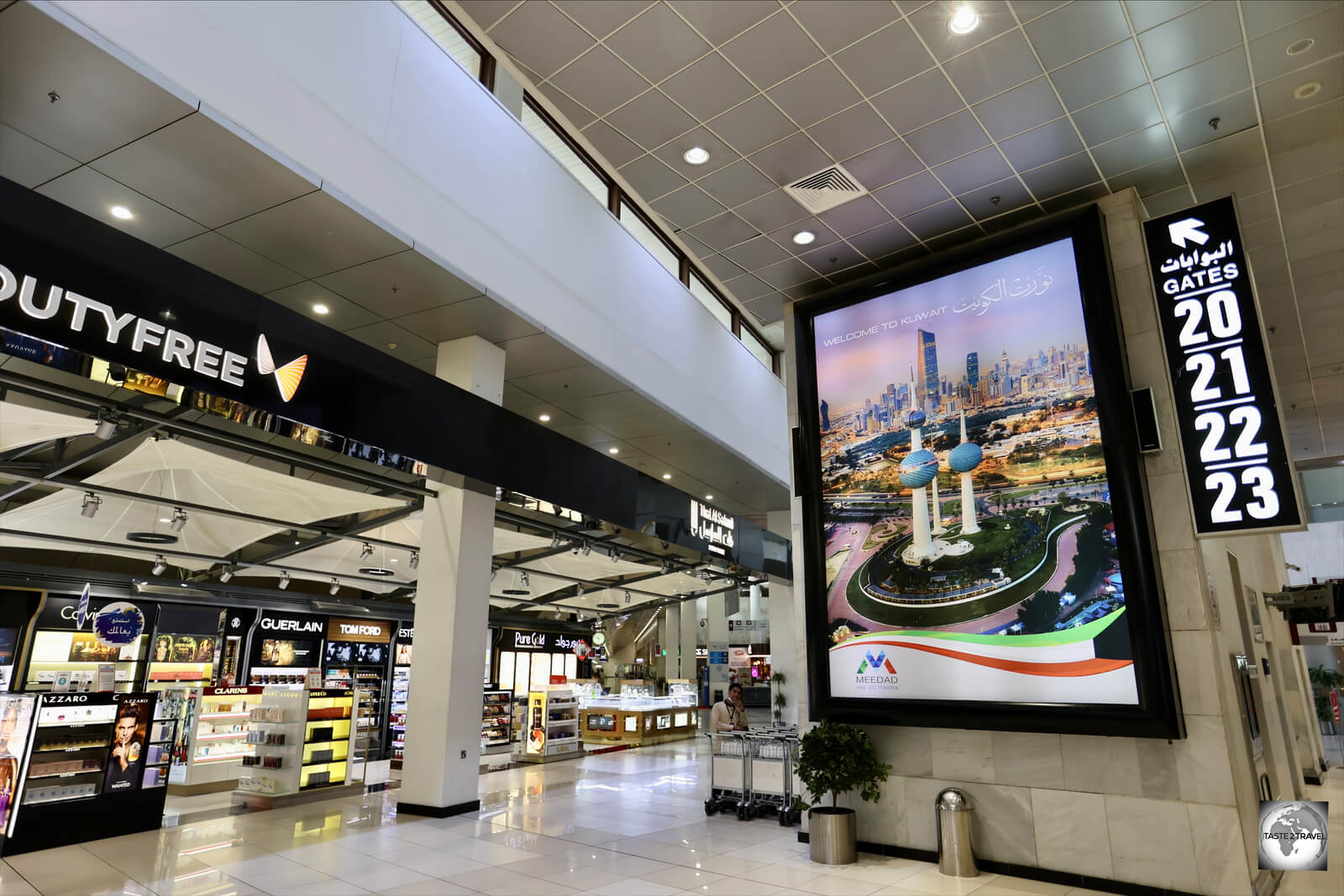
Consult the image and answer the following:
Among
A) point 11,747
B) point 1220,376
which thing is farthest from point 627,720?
point 1220,376

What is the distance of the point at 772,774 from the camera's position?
7641mm

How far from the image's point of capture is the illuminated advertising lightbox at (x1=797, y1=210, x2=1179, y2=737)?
519 centimetres

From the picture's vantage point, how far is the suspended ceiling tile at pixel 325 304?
670 centimetres

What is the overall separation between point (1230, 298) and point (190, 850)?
881 centimetres

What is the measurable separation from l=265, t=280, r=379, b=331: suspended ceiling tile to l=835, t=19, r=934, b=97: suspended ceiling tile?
471cm

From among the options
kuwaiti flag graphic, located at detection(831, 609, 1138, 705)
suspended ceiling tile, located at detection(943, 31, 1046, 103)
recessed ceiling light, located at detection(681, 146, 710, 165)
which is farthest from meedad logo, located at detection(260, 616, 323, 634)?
suspended ceiling tile, located at detection(943, 31, 1046, 103)

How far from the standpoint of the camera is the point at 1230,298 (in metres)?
5.23

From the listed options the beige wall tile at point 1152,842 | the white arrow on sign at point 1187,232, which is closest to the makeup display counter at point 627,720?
the beige wall tile at point 1152,842

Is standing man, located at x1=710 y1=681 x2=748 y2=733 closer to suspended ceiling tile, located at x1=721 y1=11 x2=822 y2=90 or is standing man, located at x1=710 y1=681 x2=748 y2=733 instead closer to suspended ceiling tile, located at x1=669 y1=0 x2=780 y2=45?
suspended ceiling tile, located at x1=721 y1=11 x2=822 y2=90

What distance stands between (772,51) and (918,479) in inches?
136

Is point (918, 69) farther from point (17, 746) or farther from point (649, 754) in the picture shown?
point (649, 754)

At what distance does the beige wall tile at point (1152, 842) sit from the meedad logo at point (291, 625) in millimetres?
13300

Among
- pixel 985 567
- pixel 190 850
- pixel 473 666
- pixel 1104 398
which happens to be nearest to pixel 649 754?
pixel 473 666

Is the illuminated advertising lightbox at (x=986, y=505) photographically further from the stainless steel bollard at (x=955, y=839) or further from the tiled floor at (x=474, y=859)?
the tiled floor at (x=474, y=859)
